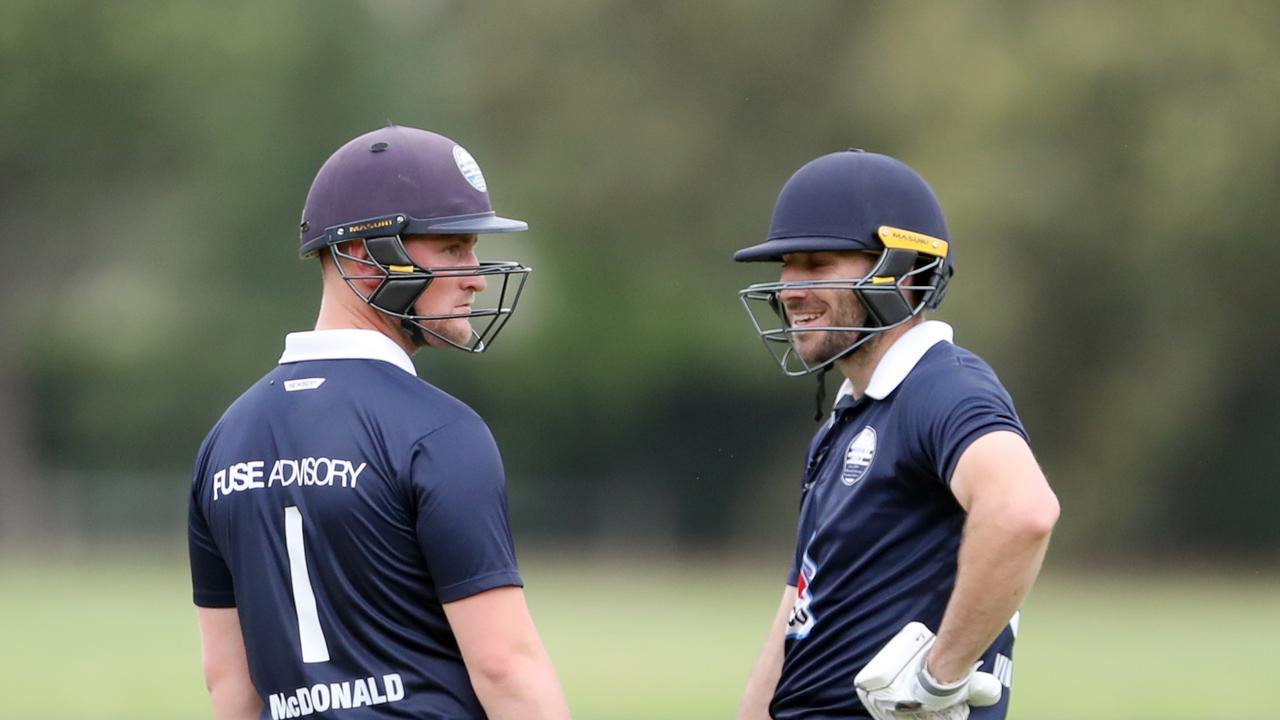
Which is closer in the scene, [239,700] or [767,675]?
[239,700]

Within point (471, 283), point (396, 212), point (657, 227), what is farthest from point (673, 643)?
point (657, 227)

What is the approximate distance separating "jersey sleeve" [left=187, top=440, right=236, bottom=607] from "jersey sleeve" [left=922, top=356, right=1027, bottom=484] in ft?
6.18

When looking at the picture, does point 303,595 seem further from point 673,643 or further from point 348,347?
point 673,643

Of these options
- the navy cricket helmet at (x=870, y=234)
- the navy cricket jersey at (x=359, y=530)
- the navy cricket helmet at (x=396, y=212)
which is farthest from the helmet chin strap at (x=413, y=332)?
the navy cricket helmet at (x=870, y=234)

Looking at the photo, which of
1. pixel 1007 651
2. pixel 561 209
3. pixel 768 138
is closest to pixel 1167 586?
pixel 768 138

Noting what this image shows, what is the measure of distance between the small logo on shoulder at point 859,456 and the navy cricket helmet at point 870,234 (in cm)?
26

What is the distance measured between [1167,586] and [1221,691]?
13717 mm

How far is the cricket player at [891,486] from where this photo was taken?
170 inches

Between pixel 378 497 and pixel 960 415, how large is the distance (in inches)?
58.6

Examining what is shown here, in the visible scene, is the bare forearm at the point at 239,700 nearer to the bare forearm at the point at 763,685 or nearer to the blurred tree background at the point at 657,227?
the bare forearm at the point at 763,685

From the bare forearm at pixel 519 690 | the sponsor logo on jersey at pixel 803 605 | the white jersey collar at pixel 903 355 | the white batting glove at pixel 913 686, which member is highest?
the white jersey collar at pixel 903 355

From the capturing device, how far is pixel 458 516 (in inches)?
159

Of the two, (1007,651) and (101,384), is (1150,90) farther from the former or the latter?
(1007,651)

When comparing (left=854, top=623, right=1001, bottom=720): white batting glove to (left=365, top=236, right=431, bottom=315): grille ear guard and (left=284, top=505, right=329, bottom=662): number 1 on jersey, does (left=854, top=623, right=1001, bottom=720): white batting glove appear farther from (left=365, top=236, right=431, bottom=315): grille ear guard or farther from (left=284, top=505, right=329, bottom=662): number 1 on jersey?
(left=365, top=236, right=431, bottom=315): grille ear guard
